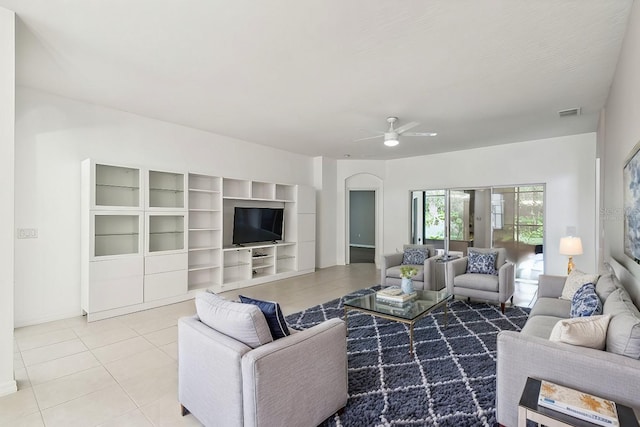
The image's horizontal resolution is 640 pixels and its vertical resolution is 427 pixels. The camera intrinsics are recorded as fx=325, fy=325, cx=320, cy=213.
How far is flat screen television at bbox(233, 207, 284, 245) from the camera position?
5970 mm

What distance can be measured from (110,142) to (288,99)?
261 cm

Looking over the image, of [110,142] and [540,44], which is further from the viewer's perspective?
[110,142]

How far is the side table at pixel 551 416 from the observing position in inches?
55.1

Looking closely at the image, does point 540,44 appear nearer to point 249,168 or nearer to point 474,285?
point 474,285

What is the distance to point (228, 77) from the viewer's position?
3.42 meters

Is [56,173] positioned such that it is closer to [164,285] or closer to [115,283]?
[115,283]

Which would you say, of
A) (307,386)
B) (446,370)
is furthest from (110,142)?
(446,370)

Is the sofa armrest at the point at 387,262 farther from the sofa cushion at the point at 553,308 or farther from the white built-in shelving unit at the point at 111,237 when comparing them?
the white built-in shelving unit at the point at 111,237

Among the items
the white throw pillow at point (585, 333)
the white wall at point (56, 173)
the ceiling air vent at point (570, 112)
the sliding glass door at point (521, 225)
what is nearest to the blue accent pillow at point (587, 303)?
the white throw pillow at point (585, 333)

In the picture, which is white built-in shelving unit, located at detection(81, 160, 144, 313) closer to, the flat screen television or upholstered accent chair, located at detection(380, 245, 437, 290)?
the flat screen television

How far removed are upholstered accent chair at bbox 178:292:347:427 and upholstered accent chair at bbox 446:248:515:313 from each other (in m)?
3.07

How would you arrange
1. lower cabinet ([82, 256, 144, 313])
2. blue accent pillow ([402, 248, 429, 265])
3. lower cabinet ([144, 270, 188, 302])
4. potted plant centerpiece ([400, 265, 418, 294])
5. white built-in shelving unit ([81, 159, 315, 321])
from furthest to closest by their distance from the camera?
blue accent pillow ([402, 248, 429, 265])
lower cabinet ([144, 270, 188, 302])
white built-in shelving unit ([81, 159, 315, 321])
lower cabinet ([82, 256, 144, 313])
potted plant centerpiece ([400, 265, 418, 294])

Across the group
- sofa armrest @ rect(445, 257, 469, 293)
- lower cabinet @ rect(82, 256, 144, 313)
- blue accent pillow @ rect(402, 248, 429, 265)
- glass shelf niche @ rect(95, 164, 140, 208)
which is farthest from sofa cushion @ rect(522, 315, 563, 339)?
glass shelf niche @ rect(95, 164, 140, 208)

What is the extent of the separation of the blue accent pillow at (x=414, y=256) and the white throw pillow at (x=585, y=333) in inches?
143
